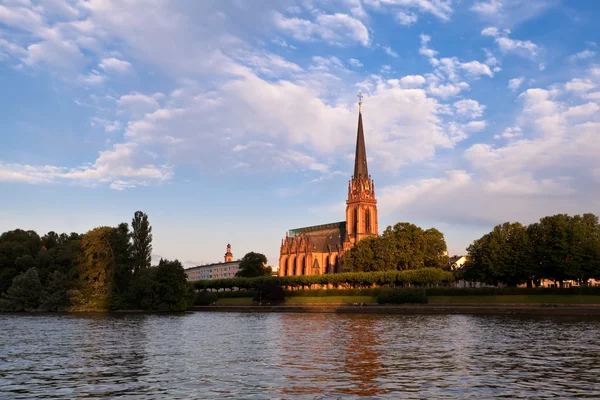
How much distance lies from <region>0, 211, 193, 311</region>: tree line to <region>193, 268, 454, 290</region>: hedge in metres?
39.6

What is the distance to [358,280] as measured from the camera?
134 metres

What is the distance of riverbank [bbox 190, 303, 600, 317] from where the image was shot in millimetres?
79750

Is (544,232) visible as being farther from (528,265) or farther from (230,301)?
(230,301)

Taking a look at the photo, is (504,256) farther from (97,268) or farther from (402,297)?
(97,268)

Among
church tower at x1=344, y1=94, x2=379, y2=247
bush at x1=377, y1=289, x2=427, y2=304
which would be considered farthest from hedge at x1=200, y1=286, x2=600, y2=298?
church tower at x1=344, y1=94, x2=379, y2=247

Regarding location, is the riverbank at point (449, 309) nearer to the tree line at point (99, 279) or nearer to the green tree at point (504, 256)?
the green tree at point (504, 256)

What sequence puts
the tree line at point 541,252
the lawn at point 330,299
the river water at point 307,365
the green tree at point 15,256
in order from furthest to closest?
the lawn at point 330,299, the green tree at point 15,256, the tree line at point 541,252, the river water at point 307,365

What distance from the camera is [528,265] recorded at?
10462 centimetres

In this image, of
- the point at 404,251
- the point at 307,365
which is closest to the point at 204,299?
the point at 404,251

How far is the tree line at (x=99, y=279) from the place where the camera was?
104375 millimetres

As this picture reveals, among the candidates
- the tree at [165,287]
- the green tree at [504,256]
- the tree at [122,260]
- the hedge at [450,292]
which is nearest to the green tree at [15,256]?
the tree at [122,260]

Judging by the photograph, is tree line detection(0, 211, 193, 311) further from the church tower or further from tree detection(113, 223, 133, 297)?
the church tower

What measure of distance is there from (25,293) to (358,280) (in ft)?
225

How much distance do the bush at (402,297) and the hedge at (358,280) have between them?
532 inches
